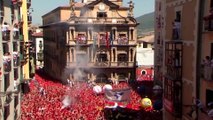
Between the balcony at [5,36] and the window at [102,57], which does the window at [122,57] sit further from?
the balcony at [5,36]

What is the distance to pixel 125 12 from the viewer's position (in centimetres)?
5944

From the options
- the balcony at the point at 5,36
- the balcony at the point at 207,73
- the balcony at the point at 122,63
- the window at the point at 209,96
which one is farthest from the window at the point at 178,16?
the balcony at the point at 122,63

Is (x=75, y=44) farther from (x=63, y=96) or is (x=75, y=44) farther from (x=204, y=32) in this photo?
(x=204, y=32)

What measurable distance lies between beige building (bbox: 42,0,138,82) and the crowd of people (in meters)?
10.8

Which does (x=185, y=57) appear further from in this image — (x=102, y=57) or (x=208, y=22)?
(x=102, y=57)

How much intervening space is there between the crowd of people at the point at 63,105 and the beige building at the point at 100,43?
10.8 m

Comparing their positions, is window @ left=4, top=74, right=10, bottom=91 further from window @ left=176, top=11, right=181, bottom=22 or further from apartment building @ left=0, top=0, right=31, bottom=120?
window @ left=176, top=11, right=181, bottom=22

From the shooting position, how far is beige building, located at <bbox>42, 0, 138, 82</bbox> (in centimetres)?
5650

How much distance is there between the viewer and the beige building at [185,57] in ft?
65.4

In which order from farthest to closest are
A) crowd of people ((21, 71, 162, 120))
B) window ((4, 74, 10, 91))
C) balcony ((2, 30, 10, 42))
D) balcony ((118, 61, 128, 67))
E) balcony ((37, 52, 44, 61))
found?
balcony ((37, 52, 44, 61)), balcony ((118, 61, 128, 67)), crowd of people ((21, 71, 162, 120)), window ((4, 74, 10, 91)), balcony ((2, 30, 10, 42))

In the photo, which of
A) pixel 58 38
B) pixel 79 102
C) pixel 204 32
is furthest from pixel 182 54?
pixel 58 38

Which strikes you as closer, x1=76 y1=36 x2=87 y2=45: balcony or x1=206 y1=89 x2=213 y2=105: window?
x1=206 y1=89 x2=213 y2=105: window

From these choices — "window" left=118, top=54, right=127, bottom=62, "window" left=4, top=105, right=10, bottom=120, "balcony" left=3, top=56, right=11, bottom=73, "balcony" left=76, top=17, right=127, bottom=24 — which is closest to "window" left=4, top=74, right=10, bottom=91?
"balcony" left=3, top=56, right=11, bottom=73

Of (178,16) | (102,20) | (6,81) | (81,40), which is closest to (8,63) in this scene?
(6,81)
